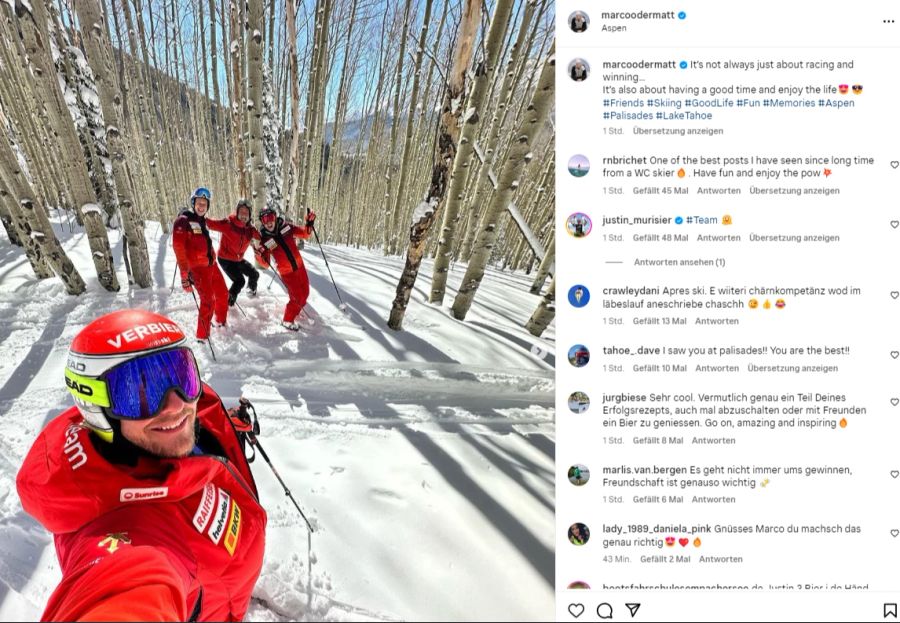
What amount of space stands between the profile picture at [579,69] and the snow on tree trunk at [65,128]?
5.96 meters

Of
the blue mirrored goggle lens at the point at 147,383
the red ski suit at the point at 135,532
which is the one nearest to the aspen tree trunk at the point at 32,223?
the red ski suit at the point at 135,532

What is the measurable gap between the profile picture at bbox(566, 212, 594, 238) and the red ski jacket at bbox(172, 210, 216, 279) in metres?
4.49

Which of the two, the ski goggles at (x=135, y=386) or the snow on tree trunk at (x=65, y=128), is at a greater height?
the snow on tree trunk at (x=65, y=128)

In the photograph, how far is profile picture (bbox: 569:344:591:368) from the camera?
4.70ft

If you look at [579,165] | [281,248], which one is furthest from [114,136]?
[579,165]

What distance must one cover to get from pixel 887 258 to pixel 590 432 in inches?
45.2

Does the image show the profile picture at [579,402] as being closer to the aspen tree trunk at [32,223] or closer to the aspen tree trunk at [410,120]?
the aspen tree trunk at [32,223]

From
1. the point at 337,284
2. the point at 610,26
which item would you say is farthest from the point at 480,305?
the point at 610,26

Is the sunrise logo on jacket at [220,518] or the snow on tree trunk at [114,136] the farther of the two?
the snow on tree trunk at [114,136]

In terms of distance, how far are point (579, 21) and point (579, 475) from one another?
1.62m

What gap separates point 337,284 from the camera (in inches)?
248

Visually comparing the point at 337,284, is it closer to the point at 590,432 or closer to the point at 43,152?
the point at 590,432

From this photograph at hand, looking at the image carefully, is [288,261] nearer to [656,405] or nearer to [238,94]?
[656,405]

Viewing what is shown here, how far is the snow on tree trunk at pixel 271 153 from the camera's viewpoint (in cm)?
787
